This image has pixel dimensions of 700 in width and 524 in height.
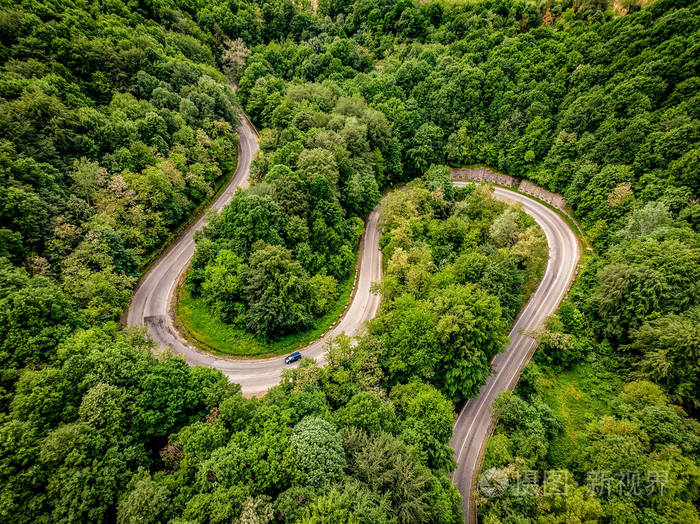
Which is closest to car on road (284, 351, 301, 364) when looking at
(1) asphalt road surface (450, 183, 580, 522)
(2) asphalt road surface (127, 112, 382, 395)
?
(2) asphalt road surface (127, 112, 382, 395)

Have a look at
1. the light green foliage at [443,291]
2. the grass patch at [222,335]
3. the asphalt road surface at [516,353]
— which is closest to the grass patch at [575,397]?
the asphalt road surface at [516,353]

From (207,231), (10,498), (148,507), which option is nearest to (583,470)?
(148,507)

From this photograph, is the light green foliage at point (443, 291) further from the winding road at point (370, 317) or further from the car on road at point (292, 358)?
the car on road at point (292, 358)

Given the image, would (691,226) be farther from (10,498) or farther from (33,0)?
(33,0)

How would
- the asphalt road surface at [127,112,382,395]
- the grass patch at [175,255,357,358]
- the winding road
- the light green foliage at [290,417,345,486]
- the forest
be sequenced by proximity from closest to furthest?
the light green foliage at [290,417,345,486] < the forest < the winding road < the asphalt road surface at [127,112,382,395] < the grass patch at [175,255,357,358]

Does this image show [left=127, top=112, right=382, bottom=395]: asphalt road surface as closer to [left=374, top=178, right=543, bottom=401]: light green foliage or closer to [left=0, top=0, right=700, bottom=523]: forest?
[left=0, top=0, right=700, bottom=523]: forest

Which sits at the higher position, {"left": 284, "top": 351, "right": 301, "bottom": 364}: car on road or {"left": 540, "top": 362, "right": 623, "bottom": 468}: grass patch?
{"left": 540, "top": 362, "right": 623, "bottom": 468}: grass patch
